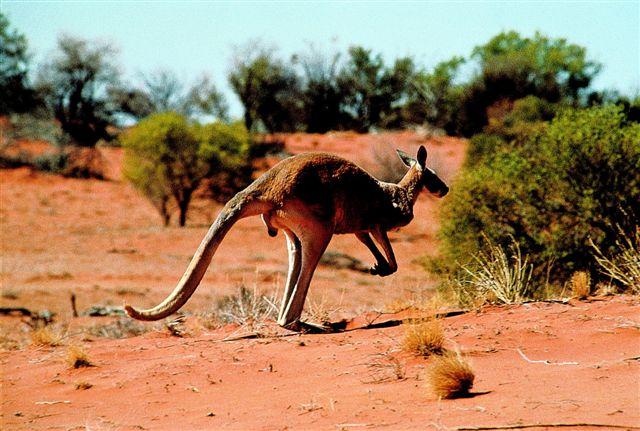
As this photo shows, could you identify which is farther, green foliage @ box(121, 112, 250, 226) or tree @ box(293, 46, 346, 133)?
tree @ box(293, 46, 346, 133)

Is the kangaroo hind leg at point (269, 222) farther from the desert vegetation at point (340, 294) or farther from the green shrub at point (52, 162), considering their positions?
the green shrub at point (52, 162)

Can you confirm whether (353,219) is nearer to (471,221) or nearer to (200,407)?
(200,407)

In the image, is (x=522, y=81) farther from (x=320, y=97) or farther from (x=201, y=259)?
(x=201, y=259)

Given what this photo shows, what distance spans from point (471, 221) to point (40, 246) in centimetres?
1676

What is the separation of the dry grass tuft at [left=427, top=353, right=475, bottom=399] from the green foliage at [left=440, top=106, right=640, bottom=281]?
8.97 metres

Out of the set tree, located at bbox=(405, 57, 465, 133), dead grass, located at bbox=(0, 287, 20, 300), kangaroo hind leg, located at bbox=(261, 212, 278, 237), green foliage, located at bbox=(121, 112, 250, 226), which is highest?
tree, located at bbox=(405, 57, 465, 133)

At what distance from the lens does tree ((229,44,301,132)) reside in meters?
56.4

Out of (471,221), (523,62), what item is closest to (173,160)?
(471,221)

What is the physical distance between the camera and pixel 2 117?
53.8 meters

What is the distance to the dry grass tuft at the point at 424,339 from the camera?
686 centimetres

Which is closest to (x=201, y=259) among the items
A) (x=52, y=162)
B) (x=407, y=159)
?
(x=407, y=159)

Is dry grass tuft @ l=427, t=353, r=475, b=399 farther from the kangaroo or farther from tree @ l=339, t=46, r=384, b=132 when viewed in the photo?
tree @ l=339, t=46, r=384, b=132

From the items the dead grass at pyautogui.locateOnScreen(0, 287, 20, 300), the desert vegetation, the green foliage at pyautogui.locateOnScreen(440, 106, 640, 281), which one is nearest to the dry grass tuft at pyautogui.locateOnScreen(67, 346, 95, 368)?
the desert vegetation

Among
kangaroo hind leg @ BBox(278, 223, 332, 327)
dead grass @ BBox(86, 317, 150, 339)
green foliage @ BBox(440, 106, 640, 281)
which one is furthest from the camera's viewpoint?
green foliage @ BBox(440, 106, 640, 281)
